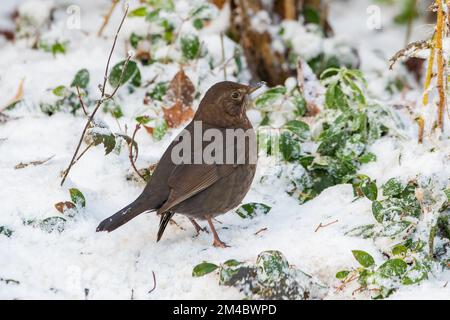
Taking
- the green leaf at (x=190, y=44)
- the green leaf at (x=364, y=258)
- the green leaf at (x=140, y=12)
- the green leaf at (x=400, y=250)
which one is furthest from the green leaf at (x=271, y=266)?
the green leaf at (x=140, y=12)

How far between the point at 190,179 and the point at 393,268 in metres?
1.22

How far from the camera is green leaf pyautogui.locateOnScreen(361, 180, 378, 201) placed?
4.45 meters

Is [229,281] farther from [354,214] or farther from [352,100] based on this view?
[352,100]

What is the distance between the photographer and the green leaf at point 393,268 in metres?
3.80

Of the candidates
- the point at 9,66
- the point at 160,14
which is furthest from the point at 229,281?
the point at 9,66

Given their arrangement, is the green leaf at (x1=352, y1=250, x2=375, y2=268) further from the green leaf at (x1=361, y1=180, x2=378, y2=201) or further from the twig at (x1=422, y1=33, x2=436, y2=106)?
the twig at (x1=422, y1=33, x2=436, y2=106)

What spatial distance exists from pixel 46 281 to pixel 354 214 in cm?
174

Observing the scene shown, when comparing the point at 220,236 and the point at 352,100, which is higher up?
the point at 352,100

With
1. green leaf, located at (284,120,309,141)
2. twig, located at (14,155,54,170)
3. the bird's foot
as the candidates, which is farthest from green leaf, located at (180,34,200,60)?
the bird's foot

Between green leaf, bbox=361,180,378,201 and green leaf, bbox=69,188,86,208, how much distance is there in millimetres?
1591

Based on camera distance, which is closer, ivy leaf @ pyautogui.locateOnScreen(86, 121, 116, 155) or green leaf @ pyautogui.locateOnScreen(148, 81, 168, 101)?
ivy leaf @ pyautogui.locateOnScreen(86, 121, 116, 155)

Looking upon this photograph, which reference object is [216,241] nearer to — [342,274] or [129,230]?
[129,230]

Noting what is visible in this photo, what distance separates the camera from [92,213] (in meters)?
4.52

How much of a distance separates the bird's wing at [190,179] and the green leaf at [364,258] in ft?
3.08
